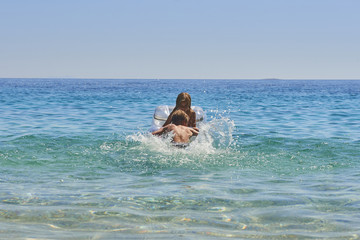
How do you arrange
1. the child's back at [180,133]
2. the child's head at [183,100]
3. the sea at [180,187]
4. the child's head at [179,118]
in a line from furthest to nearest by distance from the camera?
the child's head at [183,100], the child's head at [179,118], the child's back at [180,133], the sea at [180,187]

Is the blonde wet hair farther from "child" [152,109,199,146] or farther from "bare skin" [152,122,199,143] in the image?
"bare skin" [152,122,199,143]

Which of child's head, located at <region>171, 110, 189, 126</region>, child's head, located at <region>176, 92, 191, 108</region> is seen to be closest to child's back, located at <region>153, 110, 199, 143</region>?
child's head, located at <region>171, 110, 189, 126</region>

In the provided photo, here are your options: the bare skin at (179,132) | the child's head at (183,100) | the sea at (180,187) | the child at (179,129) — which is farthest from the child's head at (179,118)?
the sea at (180,187)

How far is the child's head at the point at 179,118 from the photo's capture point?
9359 millimetres

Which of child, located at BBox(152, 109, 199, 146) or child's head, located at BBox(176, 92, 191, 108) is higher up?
child's head, located at BBox(176, 92, 191, 108)

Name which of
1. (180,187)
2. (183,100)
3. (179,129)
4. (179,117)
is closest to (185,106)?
(183,100)

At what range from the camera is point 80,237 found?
3955 millimetres

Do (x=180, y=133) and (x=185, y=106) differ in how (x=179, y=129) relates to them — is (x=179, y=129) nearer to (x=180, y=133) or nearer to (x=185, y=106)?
(x=180, y=133)

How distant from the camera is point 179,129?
9.14 metres

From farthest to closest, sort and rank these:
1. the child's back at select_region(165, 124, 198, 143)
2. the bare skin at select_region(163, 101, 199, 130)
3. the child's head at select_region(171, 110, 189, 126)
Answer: the bare skin at select_region(163, 101, 199, 130)
the child's head at select_region(171, 110, 189, 126)
the child's back at select_region(165, 124, 198, 143)

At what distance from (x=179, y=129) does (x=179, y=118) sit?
332 millimetres

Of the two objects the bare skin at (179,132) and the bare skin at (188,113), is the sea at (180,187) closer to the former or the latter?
the bare skin at (179,132)

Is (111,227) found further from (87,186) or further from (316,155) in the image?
(316,155)

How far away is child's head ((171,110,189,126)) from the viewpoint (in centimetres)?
936
